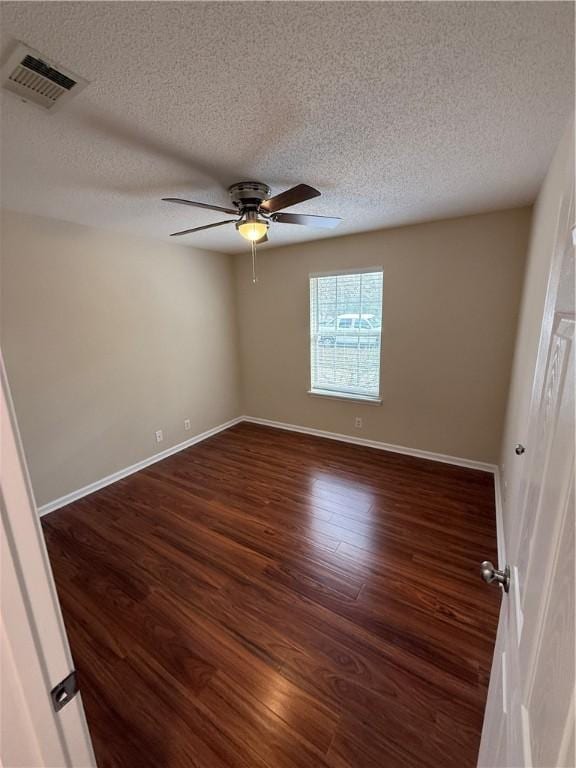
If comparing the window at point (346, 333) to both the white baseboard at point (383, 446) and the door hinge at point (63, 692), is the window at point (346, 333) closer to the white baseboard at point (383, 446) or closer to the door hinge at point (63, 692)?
the white baseboard at point (383, 446)

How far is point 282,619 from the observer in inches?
64.4

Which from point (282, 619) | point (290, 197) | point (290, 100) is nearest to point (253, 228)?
point (290, 197)

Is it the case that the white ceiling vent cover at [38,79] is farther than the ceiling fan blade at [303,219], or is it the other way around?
the ceiling fan blade at [303,219]

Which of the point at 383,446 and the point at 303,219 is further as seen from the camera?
the point at 383,446

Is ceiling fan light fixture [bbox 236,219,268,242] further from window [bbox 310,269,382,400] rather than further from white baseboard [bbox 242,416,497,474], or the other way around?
white baseboard [bbox 242,416,497,474]

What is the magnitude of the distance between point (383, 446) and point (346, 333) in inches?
56.4

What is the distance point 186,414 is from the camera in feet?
12.7

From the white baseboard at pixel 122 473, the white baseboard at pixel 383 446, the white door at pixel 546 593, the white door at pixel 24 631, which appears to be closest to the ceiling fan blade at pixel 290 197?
the white door at pixel 546 593

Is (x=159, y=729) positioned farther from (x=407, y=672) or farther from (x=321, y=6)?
(x=321, y=6)

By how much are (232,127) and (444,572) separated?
2.74 meters

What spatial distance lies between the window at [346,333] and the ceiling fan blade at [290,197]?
1.77 meters

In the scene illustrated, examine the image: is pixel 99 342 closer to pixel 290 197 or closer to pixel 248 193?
pixel 248 193

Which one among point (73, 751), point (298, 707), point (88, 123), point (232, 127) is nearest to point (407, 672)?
point (298, 707)

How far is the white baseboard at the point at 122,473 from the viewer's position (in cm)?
269
